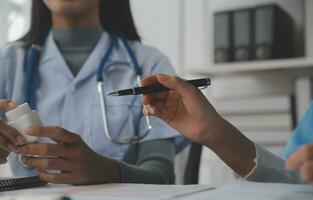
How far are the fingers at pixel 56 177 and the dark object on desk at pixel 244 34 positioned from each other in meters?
1.18

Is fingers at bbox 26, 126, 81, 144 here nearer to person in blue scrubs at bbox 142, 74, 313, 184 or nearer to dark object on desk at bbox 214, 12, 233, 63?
person in blue scrubs at bbox 142, 74, 313, 184

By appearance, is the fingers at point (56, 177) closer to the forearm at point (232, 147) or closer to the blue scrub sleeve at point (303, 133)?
the forearm at point (232, 147)

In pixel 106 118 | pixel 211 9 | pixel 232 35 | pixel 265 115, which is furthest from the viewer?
pixel 211 9

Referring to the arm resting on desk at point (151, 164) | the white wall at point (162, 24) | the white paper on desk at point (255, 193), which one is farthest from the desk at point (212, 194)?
the white wall at point (162, 24)

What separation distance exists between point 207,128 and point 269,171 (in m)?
0.11

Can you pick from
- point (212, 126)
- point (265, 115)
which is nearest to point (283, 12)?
point (265, 115)

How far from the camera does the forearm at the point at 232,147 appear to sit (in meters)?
0.72

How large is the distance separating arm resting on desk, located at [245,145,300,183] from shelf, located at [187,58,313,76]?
103 centimetres

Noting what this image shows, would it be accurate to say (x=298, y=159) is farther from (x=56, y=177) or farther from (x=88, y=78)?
(x=88, y=78)

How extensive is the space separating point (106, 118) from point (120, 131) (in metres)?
0.04

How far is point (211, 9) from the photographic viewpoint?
1.91m

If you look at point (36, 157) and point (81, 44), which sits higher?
point (81, 44)

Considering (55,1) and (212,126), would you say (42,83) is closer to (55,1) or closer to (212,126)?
(55,1)

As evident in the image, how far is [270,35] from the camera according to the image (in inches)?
65.9
